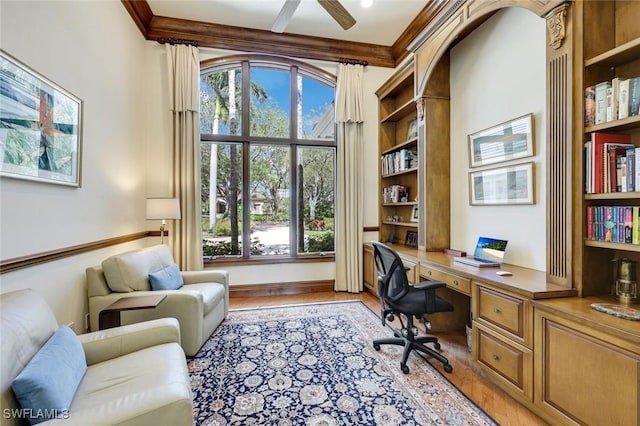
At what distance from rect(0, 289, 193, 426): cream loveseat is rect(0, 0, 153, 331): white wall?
63 cm

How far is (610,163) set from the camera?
66.5 inches

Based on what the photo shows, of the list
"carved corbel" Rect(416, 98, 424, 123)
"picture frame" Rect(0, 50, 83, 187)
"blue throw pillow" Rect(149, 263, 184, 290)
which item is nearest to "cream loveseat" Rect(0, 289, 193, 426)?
"picture frame" Rect(0, 50, 83, 187)

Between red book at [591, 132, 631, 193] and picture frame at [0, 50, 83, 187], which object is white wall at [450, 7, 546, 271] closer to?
red book at [591, 132, 631, 193]

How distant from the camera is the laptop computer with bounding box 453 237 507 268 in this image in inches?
97.0

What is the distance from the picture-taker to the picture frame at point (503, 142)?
2422 mm

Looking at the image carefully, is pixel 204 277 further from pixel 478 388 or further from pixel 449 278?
pixel 478 388

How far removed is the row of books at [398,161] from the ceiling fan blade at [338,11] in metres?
1.76

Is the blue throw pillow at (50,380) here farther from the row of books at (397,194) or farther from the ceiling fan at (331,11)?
the row of books at (397,194)

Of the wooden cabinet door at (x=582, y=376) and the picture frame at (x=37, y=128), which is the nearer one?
the wooden cabinet door at (x=582, y=376)

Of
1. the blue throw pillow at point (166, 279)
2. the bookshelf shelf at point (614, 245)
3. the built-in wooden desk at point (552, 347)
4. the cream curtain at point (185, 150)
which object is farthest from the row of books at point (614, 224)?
the cream curtain at point (185, 150)

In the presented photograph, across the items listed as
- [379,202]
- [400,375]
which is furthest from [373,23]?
[400,375]

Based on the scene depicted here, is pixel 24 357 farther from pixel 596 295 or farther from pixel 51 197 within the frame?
pixel 596 295

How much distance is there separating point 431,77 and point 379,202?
189 centimetres

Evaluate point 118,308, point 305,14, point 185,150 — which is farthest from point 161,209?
point 305,14
